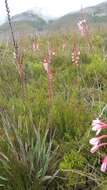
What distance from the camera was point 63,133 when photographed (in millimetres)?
3520

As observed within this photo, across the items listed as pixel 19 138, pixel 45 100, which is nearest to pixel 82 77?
pixel 45 100

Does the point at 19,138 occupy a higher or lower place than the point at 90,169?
higher

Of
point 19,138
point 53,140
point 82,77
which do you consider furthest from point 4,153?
point 82,77

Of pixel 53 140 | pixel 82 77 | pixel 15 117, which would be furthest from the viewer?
pixel 82 77

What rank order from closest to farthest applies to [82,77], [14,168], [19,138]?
Answer: [14,168] → [19,138] → [82,77]

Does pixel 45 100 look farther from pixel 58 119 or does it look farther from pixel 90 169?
pixel 90 169

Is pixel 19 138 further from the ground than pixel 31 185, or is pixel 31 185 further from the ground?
pixel 19 138

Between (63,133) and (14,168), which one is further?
(63,133)

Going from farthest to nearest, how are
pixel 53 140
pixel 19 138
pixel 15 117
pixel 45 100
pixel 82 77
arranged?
pixel 82 77 < pixel 45 100 < pixel 15 117 < pixel 53 140 < pixel 19 138

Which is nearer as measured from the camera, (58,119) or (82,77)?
(58,119)

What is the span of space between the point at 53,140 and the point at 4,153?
42cm

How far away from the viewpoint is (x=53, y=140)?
→ 3.41 m

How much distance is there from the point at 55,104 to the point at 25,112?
0.78ft

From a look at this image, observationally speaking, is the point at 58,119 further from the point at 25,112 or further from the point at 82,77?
the point at 82,77
